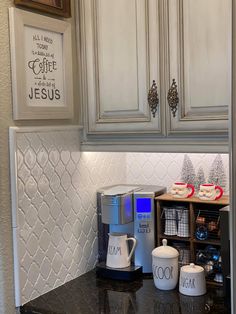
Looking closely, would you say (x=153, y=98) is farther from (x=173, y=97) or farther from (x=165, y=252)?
(x=165, y=252)

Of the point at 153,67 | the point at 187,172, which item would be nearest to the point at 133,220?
the point at 187,172

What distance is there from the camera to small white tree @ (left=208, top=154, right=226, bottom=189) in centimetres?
200

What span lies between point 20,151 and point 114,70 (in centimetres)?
49

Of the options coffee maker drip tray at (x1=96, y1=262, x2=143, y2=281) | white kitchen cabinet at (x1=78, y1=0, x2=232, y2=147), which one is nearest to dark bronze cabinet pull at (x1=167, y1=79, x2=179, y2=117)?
white kitchen cabinet at (x1=78, y1=0, x2=232, y2=147)

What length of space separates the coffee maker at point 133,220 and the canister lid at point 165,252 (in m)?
0.11

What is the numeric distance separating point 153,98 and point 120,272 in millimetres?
723

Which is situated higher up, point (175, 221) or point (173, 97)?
point (173, 97)

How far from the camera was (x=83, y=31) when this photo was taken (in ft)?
6.27

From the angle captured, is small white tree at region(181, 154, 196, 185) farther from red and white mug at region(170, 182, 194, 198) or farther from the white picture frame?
the white picture frame

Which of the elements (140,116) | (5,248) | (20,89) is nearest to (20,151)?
(20,89)

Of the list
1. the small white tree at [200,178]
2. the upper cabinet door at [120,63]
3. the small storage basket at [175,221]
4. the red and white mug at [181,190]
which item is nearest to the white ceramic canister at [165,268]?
the small storage basket at [175,221]

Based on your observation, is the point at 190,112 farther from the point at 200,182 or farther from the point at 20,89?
the point at 20,89

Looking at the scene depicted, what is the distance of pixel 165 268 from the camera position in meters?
1.83

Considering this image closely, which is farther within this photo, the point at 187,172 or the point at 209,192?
the point at 187,172
